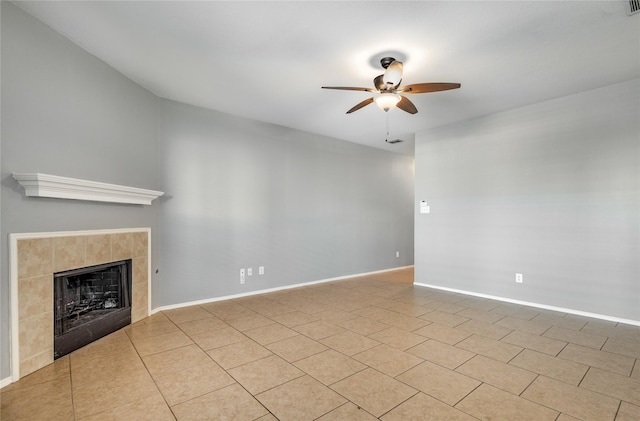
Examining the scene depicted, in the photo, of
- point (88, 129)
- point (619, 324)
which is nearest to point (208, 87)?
point (88, 129)

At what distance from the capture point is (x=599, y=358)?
2.49 meters

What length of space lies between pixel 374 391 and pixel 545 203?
339cm

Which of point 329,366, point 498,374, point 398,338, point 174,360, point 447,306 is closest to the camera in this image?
point 498,374

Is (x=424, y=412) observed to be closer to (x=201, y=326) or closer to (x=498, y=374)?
(x=498, y=374)

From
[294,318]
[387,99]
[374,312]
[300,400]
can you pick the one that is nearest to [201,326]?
[294,318]

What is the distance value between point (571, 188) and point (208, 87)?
14.8ft

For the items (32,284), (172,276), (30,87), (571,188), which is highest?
(30,87)

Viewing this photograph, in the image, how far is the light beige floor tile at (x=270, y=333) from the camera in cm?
287

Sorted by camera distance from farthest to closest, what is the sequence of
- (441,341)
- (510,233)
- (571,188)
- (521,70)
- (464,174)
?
(464,174)
(510,233)
(571,188)
(521,70)
(441,341)

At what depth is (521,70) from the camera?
3020 millimetres

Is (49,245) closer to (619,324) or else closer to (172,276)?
(172,276)

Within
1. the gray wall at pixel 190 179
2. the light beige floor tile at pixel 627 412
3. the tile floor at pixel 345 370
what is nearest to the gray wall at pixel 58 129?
the gray wall at pixel 190 179

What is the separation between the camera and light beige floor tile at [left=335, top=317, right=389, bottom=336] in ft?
10.1

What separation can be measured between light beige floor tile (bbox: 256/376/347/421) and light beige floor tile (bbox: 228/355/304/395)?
68 mm
